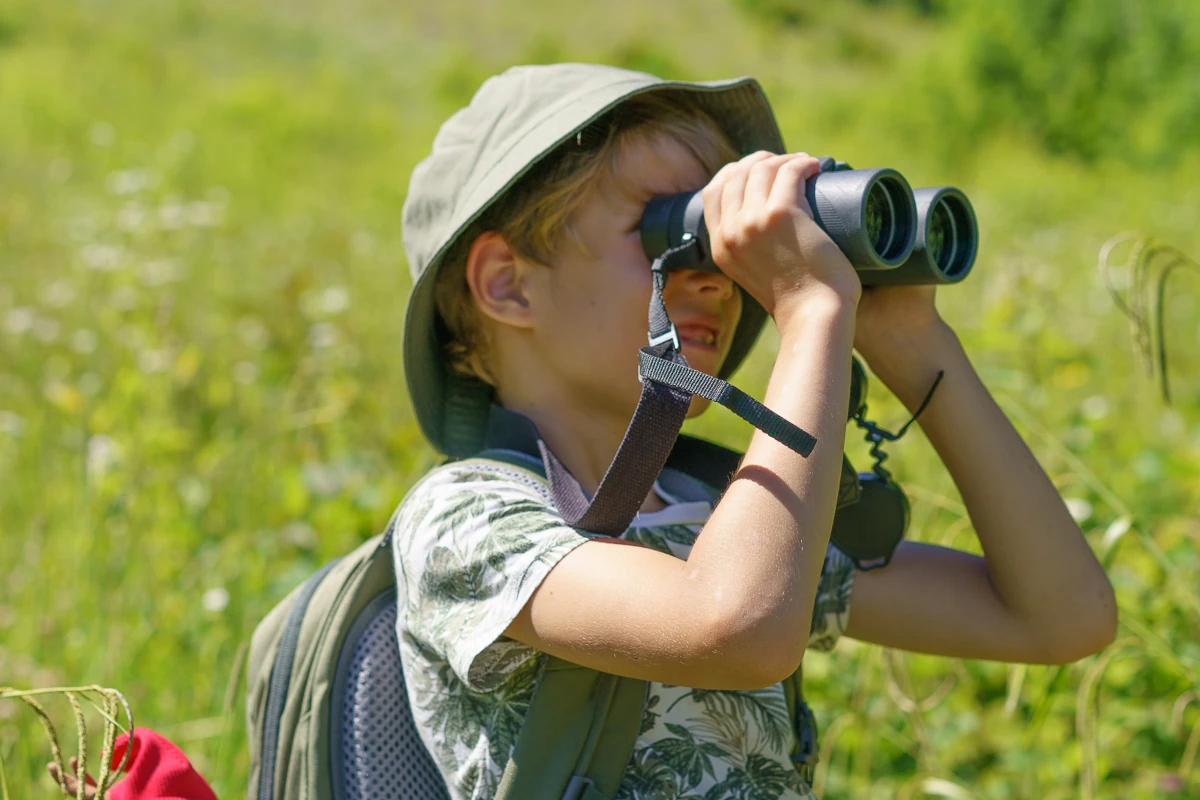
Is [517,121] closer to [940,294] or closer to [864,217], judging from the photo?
[864,217]

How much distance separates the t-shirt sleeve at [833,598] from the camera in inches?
47.3

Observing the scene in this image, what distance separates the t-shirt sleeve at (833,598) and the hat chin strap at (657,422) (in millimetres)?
360

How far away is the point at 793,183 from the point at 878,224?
0.35ft

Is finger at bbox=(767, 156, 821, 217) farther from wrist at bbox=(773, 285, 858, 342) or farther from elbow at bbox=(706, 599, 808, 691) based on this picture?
elbow at bbox=(706, 599, 808, 691)

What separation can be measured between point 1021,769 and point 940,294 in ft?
8.94

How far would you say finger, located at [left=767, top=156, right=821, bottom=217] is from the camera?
0.92m

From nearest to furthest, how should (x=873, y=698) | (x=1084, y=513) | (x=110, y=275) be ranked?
1. (x=1084, y=513)
2. (x=873, y=698)
3. (x=110, y=275)

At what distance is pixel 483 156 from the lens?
1136 mm

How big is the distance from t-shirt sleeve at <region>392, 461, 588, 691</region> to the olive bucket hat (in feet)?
0.80

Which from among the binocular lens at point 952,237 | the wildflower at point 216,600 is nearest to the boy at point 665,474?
the binocular lens at point 952,237

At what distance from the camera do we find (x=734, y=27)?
1017 inches

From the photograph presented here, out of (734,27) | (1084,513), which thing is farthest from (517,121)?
(734,27)

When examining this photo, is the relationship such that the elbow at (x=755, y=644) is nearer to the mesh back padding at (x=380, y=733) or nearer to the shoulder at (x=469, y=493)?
the shoulder at (x=469, y=493)

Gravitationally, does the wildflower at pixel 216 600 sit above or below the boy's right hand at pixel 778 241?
below
